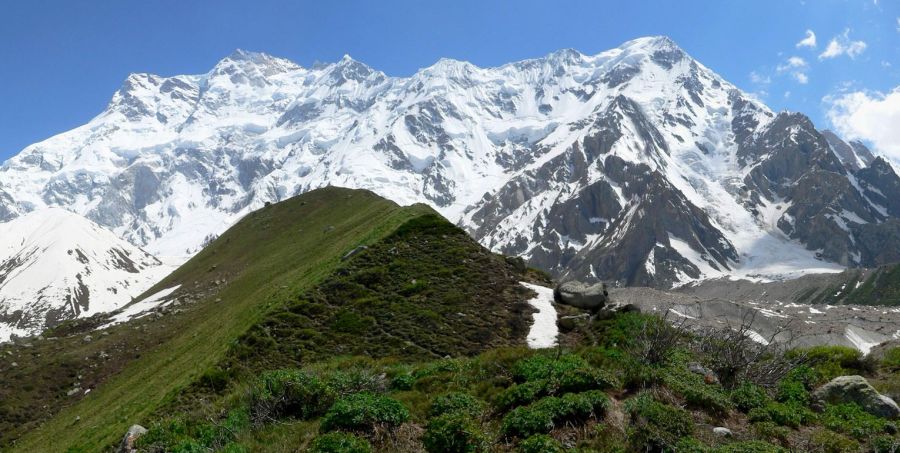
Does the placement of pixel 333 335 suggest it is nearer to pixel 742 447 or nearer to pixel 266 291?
pixel 266 291

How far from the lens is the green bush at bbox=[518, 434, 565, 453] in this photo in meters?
11.6

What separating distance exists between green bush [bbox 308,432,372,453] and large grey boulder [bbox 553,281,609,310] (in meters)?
17.2

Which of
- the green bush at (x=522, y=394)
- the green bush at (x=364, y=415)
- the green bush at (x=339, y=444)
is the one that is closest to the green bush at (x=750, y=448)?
the green bush at (x=522, y=394)

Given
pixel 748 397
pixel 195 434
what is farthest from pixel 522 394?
pixel 195 434

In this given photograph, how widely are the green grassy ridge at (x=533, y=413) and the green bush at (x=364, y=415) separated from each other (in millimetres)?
30

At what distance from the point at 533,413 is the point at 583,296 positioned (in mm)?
15246

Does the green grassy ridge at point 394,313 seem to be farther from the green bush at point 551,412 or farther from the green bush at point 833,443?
the green bush at point 833,443

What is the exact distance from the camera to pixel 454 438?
12.3m

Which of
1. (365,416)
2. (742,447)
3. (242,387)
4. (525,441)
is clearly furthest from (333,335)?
(742,447)

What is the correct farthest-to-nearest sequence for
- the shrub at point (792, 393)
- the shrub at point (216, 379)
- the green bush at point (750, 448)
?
the shrub at point (216, 379) < the shrub at point (792, 393) < the green bush at point (750, 448)

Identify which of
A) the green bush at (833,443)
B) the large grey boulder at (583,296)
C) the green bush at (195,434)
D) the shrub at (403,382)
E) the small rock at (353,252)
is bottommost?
the green bush at (195,434)

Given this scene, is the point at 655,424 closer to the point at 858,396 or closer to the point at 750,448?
the point at 750,448

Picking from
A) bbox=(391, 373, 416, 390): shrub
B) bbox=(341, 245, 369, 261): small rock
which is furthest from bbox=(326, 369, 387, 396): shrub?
bbox=(341, 245, 369, 261): small rock

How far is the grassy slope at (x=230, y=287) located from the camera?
22.5 m
